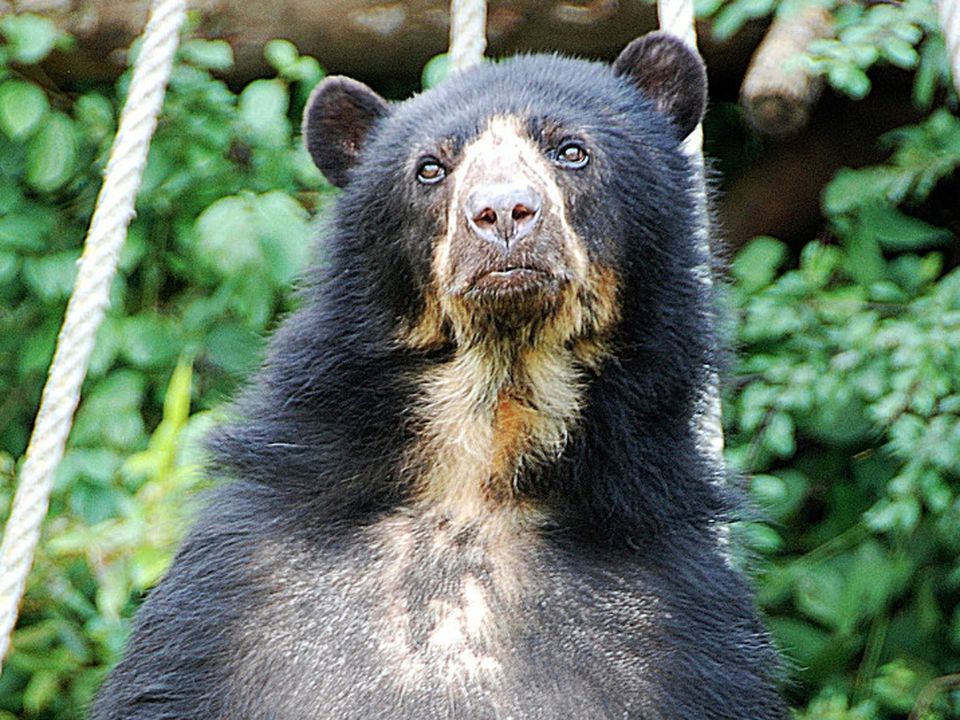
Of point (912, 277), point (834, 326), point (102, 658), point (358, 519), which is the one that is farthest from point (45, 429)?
point (912, 277)

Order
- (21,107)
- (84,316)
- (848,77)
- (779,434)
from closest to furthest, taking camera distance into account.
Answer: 1. (84,316)
2. (848,77)
3. (779,434)
4. (21,107)

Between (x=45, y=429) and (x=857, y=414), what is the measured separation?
321 cm

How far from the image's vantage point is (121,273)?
5.87 metres

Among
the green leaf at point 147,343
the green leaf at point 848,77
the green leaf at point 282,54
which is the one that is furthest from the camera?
the green leaf at point 147,343

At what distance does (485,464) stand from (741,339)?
→ 2.22 metres

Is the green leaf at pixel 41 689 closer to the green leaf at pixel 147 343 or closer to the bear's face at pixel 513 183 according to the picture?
the green leaf at pixel 147 343

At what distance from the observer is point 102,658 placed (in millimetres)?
5559

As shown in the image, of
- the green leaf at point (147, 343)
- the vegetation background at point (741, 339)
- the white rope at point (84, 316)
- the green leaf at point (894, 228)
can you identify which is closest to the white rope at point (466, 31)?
the white rope at point (84, 316)

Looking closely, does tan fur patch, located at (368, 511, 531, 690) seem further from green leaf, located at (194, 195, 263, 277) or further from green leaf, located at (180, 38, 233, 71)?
green leaf, located at (180, 38, 233, 71)

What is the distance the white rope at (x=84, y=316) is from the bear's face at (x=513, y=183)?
0.46 m

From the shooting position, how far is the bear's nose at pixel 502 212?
3422 millimetres

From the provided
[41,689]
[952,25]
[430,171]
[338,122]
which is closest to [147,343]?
[41,689]

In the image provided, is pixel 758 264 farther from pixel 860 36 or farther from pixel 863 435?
pixel 860 36

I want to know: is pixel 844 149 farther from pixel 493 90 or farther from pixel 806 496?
pixel 493 90
